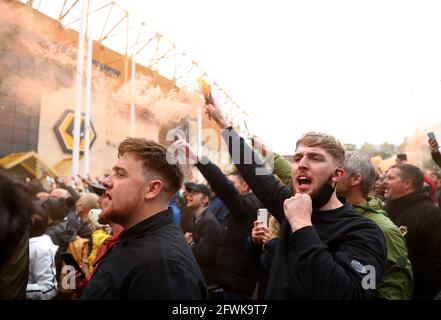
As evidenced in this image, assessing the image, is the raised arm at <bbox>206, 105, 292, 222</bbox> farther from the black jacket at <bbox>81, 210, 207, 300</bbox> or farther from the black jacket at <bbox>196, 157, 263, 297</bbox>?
the black jacket at <bbox>196, 157, 263, 297</bbox>

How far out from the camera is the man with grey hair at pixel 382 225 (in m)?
2.06

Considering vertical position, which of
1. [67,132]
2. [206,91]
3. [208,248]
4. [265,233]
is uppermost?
[67,132]

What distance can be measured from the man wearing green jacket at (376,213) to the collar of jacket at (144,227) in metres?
1.10

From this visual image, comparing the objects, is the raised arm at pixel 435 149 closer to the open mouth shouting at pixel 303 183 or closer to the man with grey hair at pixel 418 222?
the man with grey hair at pixel 418 222

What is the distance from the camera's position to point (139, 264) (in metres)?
1.55

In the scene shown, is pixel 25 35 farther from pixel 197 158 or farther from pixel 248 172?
pixel 248 172

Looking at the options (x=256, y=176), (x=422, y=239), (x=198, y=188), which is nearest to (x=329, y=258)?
(x=256, y=176)

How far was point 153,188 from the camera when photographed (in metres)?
1.99

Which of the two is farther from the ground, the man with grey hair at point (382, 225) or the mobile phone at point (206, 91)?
the mobile phone at point (206, 91)

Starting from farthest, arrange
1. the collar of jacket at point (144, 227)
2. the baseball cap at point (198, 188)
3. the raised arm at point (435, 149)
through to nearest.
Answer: the baseball cap at point (198, 188) → the raised arm at point (435, 149) → the collar of jacket at point (144, 227)

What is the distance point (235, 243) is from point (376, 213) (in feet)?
5.06

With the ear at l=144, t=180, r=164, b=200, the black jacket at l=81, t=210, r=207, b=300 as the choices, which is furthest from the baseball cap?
the black jacket at l=81, t=210, r=207, b=300

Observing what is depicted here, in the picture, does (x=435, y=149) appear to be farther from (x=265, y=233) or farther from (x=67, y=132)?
(x=67, y=132)

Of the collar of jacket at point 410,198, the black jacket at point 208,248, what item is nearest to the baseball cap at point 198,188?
the black jacket at point 208,248
